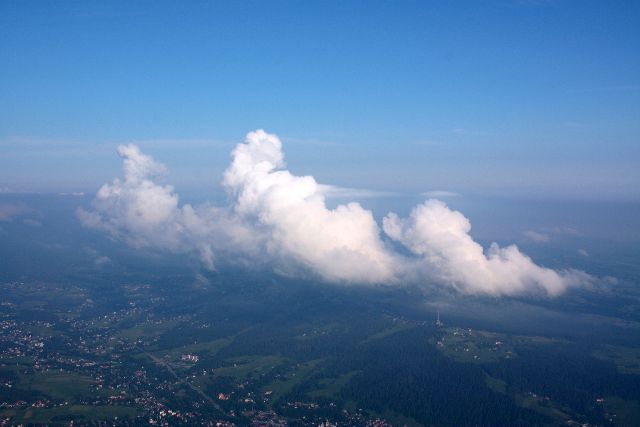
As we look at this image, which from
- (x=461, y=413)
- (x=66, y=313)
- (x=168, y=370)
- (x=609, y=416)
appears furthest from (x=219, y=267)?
(x=609, y=416)

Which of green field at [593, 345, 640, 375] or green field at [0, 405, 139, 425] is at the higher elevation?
green field at [593, 345, 640, 375]

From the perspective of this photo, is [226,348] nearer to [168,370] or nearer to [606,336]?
[168,370]

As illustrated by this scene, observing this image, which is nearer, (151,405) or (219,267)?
(151,405)

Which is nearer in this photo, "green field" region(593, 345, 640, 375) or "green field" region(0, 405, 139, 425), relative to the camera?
"green field" region(0, 405, 139, 425)

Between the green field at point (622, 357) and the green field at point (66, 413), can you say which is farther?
the green field at point (622, 357)

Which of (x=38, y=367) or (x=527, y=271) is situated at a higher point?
(x=527, y=271)

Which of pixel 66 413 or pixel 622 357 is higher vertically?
pixel 622 357

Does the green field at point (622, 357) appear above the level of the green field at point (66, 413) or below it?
above

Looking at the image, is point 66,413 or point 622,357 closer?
point 66,413

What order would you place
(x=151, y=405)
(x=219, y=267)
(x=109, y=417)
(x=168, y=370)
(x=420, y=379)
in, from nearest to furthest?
(x=109, y=417) < (x=151, y=405) < (x=420, y=379) < (x=168, y=370) < (x=219, y=267)

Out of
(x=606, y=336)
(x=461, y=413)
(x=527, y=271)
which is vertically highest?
(x=527, y=271)

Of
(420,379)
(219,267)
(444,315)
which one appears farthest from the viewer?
(219,267)
